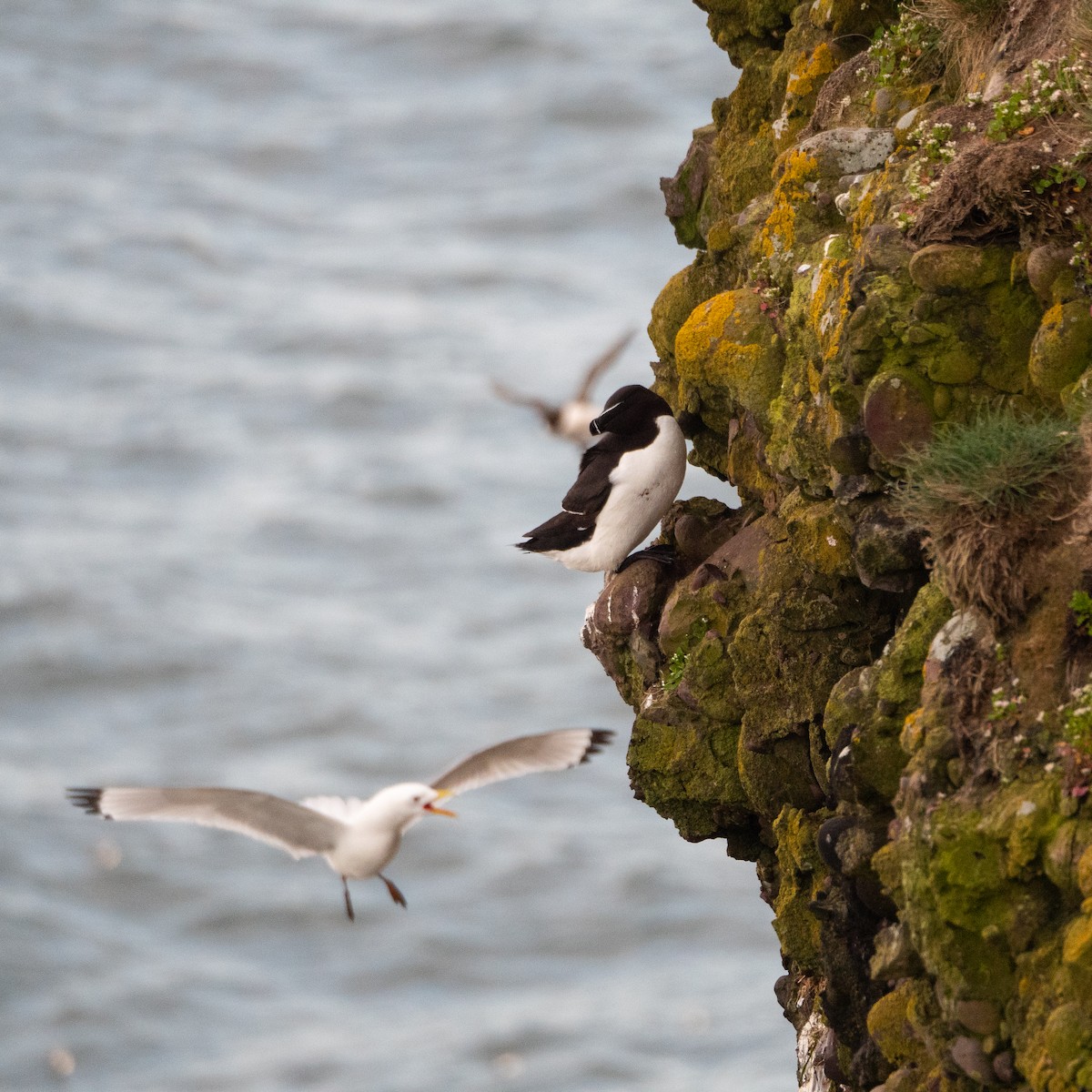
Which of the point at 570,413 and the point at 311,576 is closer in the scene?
the point at 570,413

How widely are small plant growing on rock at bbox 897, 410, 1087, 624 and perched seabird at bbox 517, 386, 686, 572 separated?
306cm

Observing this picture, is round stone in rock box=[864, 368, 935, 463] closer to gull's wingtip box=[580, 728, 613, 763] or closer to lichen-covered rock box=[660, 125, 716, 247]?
gull's wingtip box=[580, 728, 613, 763]

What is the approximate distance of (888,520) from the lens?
862 centimetres

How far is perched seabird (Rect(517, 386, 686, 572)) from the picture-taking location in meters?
10.8

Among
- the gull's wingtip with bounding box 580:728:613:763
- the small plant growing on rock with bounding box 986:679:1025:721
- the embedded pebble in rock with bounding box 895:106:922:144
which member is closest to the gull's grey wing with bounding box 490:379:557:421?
the gull's wingtip with bounding box 580:728:613:763

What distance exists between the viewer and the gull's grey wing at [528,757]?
404 inches

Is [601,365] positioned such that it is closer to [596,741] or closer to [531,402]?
[531,402]

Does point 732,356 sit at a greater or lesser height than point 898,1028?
greater

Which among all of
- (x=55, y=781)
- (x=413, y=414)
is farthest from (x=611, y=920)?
(x=413, y=414)

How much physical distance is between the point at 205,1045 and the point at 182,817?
155ft

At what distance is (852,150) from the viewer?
32.4 ft

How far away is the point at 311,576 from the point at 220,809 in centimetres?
6773

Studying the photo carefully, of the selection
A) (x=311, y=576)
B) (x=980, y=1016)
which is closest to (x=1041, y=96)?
(x=980, y=1016)

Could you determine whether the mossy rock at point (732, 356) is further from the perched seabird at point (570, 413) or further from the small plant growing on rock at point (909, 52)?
the perched seabird at point (570, 413)
